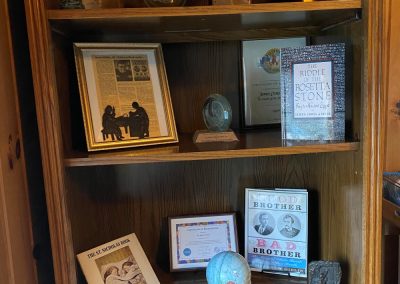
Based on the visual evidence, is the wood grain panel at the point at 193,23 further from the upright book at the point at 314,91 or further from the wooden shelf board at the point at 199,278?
the wooden shelf board at the point at 199,278

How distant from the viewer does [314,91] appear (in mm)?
1051

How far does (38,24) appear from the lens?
0.88m

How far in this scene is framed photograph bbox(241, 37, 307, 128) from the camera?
1.28 metres

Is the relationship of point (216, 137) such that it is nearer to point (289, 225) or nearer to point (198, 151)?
point (198, 151)

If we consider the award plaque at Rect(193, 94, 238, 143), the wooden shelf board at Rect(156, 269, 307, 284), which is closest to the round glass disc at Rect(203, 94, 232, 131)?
the award plaque at Rect(193, 94, 238, 143)

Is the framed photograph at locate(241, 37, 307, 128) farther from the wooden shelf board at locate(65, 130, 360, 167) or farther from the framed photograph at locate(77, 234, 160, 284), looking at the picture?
the framed photograph at locate(77, 234, 160, 284)

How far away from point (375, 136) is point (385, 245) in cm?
86

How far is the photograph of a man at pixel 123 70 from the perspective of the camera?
1.11 meters

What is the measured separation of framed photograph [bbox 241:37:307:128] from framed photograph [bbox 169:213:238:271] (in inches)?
12.5

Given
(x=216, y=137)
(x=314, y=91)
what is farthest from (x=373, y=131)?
(x=216, y=137)

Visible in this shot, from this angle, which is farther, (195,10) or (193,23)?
(193,23)

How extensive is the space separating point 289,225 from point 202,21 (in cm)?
65

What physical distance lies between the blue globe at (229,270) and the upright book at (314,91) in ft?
1.11

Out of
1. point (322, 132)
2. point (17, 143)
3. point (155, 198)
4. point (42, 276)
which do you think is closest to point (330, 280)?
point (322, 132)
